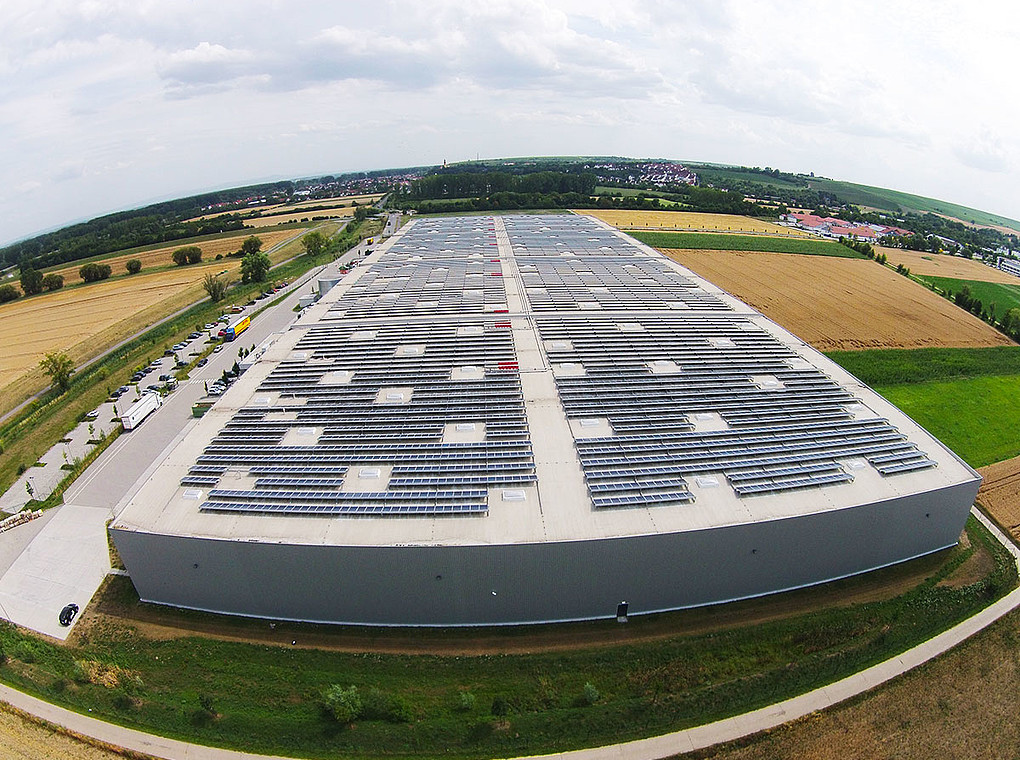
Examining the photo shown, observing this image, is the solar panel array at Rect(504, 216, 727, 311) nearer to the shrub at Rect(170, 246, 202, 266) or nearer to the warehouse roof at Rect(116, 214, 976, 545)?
the warehouse roof at Rect(116, 214, 976, 545)

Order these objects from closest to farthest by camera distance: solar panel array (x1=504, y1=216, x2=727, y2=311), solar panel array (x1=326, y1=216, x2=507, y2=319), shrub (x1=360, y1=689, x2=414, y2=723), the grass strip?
1. shrub (x1=360, y1=689, x2=414, y2=723)
2. the grass strip
3. solar panel array (x1=326, y1=216, x2=507, y2=319)
4. solar panel array (x1=504, y1=216, x2=727, y2=311)

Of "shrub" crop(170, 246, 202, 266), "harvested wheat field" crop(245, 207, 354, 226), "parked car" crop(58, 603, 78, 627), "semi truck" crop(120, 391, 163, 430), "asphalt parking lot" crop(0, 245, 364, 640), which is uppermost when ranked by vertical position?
"harvested wheat field" crop(245, 207, 354, 226)

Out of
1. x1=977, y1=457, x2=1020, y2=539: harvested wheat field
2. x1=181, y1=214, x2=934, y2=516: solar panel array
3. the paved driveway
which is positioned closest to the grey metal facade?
x1=181, y1=214, x2=934, y2=516: solar panel array

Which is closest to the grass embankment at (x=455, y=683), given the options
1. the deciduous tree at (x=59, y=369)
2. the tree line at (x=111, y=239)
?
the deciduous tree at (x=59, y=369)

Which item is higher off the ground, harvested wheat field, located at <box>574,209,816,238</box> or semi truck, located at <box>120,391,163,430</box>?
harvested wheat field, located at <box>574,209,816,238</box>

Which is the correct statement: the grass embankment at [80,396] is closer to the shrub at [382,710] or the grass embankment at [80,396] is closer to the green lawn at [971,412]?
the shrub at [382,710]

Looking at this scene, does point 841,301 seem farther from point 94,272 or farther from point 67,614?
point 94,272

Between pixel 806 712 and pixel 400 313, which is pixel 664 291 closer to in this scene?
pixel 400 313
